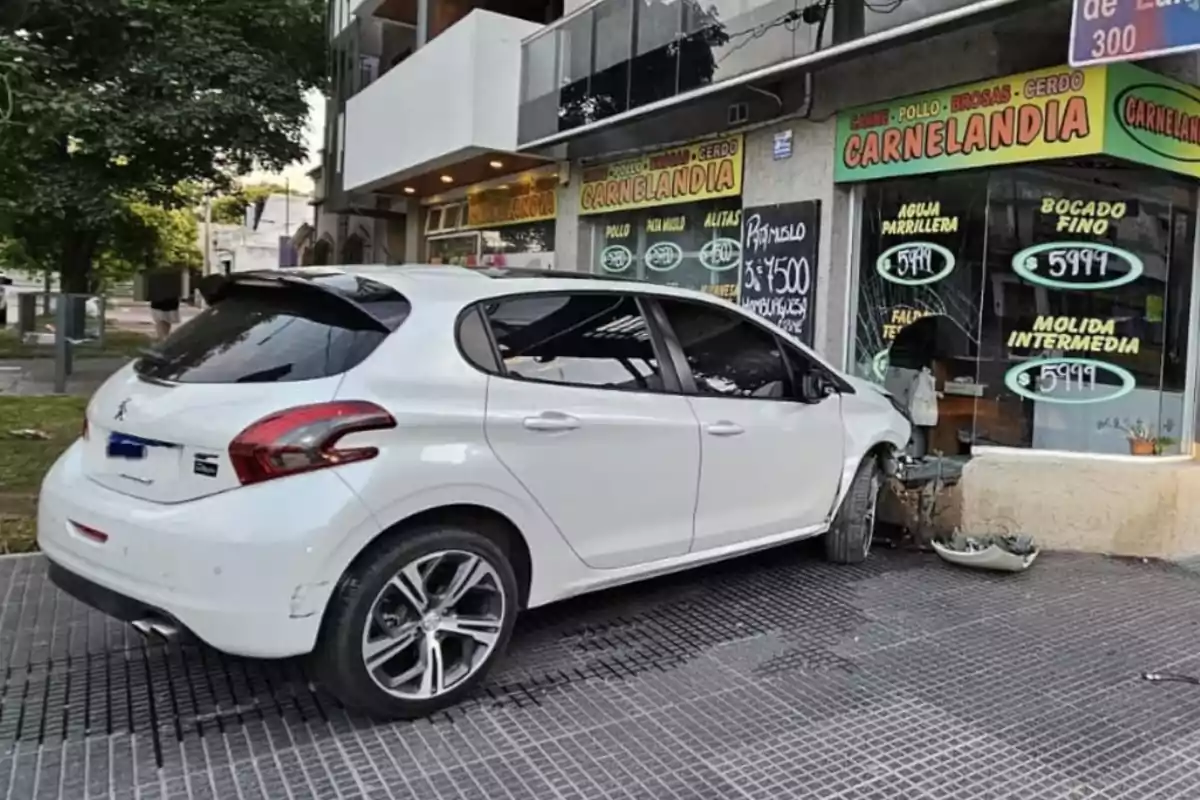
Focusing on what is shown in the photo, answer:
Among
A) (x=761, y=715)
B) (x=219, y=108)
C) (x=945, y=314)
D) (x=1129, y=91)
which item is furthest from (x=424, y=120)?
(x=761, y=715)

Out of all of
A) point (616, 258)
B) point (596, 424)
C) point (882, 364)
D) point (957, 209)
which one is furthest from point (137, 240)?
point (596, 424)

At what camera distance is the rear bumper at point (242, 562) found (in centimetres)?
321

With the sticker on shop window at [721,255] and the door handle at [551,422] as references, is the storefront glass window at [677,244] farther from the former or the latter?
the door handle at [551,422]

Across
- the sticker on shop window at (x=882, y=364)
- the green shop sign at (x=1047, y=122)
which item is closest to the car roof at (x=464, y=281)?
the green shop sign at (x=1047, y=122)

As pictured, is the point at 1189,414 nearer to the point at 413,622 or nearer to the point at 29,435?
the point at 413,622

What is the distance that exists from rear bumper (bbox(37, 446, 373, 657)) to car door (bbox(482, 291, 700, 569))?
740 millimetres

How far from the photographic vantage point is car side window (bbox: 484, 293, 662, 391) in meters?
3.97

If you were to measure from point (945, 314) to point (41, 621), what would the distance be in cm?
622

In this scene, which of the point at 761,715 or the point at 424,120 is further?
the point at 424,120

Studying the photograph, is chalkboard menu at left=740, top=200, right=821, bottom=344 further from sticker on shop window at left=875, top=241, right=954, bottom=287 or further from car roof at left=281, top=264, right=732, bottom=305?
car roof at left=281, top=264, right=732, bottom=305

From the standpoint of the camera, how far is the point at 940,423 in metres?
7.57

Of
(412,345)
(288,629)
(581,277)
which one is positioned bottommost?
(288,629)

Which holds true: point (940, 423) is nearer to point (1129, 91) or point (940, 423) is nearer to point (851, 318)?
point (851, 318)

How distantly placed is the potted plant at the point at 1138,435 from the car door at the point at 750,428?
2477 mm
